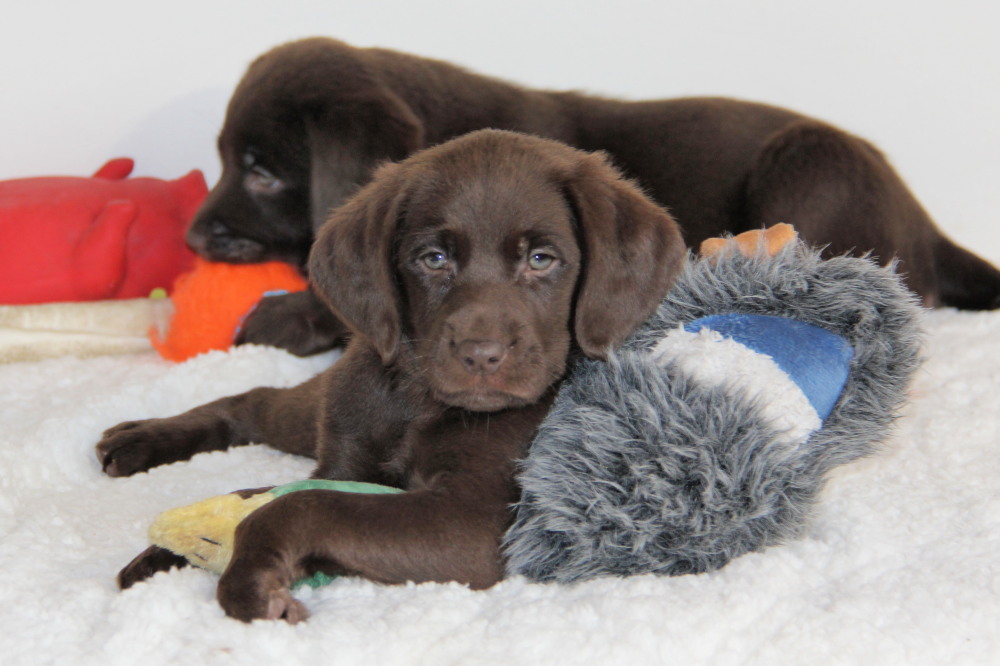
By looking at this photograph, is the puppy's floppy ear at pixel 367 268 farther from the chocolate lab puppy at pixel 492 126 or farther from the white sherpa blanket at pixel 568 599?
the chocolate lab puppy at pixel 492 126

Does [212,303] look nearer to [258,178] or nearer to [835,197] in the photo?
[258,178]

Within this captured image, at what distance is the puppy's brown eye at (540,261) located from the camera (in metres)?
2.10

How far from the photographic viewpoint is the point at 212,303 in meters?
3.46

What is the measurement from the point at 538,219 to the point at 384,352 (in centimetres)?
44

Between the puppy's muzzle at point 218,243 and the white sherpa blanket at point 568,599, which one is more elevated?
the white sherpa blanket at point 568,599

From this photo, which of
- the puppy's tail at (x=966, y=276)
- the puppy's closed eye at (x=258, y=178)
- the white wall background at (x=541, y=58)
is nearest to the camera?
the puppy's closed eye at (x=258, y=178)

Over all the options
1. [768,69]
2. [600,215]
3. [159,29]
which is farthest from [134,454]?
[768,69]

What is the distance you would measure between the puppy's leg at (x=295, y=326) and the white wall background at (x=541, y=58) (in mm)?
1814

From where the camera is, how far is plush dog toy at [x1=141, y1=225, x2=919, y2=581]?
1802 millimetres

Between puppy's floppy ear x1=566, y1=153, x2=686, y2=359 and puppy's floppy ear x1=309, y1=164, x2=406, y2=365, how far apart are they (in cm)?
40

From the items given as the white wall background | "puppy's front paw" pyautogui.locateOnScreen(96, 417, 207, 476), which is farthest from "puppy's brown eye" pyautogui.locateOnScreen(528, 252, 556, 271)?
the white wall background

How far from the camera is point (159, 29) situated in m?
4.72

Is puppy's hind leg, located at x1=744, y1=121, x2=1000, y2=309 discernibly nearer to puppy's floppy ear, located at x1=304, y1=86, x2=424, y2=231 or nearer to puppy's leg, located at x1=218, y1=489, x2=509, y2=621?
puppy's floppy ear, located at x1=304, y1=86, x2=424, y2=231

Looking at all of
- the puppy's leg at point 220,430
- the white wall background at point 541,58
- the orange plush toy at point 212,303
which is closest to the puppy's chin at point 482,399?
the puppy's leg at point 220,430
